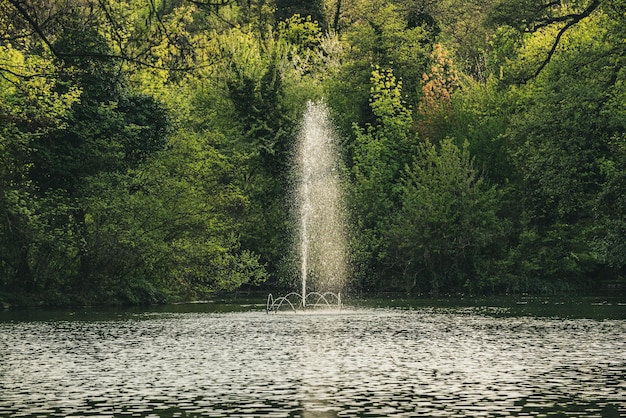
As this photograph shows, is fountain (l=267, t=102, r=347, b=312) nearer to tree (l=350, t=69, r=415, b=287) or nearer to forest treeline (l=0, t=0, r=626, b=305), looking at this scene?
forest treeline (l=0, t=0, r=626, b=305)

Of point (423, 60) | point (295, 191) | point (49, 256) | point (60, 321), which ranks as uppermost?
point (423, 60)

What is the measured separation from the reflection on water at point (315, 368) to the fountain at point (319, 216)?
3486 cm

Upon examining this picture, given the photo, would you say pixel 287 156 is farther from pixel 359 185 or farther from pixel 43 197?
pixel 43 197

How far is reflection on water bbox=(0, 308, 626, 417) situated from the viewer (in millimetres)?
20875

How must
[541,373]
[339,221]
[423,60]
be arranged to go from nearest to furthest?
[541,373] → [339,221] → [423,60]

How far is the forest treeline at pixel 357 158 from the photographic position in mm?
58562

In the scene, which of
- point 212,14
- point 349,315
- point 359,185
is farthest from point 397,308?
point 212,14

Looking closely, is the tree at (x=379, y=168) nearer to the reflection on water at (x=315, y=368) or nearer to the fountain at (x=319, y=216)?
the fountain at (x=319, y=216)

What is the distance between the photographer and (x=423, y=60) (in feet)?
311

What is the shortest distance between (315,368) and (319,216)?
57306 millimetres

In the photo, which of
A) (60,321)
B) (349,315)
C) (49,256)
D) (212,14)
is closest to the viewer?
(212,14)

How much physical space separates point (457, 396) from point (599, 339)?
52.4ft

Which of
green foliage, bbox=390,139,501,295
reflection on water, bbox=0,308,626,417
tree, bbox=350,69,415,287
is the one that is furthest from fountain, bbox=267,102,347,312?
reflection on water, bbox=0,308,626,417

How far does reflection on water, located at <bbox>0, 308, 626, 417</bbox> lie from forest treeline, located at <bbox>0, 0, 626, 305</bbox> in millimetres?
14097
